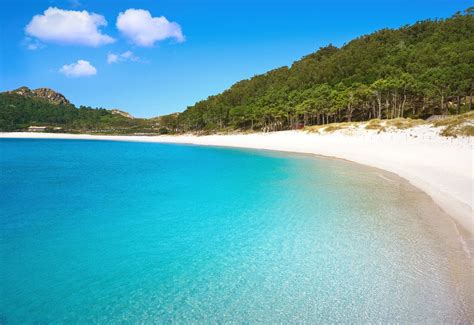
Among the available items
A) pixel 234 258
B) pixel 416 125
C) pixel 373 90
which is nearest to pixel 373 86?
pixel 373 90

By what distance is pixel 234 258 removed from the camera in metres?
9.14

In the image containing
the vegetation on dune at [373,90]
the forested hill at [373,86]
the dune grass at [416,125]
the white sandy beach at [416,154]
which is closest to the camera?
the white sandy beach at [416,154]

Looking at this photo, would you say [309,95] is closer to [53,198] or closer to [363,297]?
[53,198]

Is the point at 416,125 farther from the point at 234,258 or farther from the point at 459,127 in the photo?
the point at 234,258

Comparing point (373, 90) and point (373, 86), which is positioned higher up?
point (373, 86)

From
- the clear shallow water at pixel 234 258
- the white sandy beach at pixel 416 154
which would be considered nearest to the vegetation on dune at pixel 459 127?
the white sandy beach at pixel 416 154

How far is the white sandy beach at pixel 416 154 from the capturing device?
14.2 m

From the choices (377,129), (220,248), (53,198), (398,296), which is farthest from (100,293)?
(377,129)

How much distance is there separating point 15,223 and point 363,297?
1299 cm

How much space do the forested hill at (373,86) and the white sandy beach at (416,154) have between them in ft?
71.5

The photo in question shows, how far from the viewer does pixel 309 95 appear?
79.4 m

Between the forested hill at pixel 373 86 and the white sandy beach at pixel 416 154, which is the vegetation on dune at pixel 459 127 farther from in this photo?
the forested hill at pixel 373 86

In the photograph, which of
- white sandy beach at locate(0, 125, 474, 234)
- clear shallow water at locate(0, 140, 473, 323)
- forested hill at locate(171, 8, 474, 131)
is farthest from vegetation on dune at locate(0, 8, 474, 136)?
clear shallow water at locate(0, 140, 473, 323)

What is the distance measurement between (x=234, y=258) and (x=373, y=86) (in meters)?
64.2
